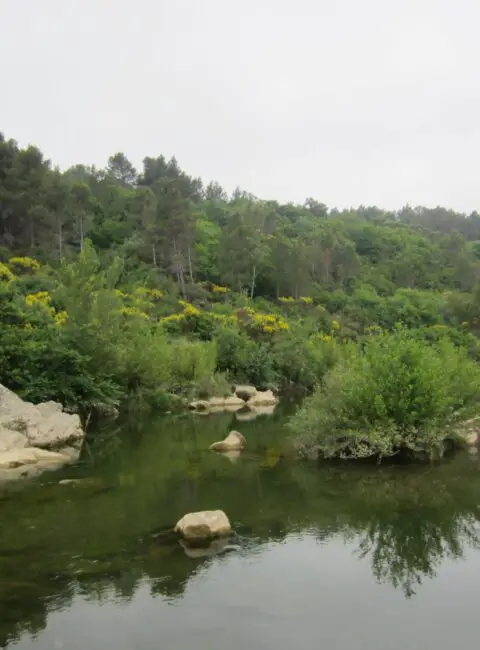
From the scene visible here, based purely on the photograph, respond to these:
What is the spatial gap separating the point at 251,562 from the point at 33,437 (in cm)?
1185

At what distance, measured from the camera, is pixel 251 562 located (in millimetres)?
10945

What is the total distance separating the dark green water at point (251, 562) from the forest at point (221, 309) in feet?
8.40

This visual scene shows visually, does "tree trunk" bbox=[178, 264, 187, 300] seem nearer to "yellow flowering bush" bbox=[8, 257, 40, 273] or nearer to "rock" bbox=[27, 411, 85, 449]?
"yellow flowering bush" bbox=[8, 257, 40, 273]

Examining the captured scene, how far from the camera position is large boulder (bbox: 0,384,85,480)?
1795 cm

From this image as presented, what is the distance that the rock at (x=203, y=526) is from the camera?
12.0 meters

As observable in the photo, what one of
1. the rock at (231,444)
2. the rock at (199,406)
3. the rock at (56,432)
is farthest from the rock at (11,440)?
the rock at (199,406)

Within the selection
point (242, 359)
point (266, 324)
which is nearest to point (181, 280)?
point (266, 324)

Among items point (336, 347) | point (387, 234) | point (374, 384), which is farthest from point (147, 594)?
point (387, 234)

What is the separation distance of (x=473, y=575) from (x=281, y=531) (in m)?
3.75

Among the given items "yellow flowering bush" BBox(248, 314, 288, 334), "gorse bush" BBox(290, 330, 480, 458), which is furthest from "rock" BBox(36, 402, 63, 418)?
"yellow flowering bush" BBox(248, 314, 288, 334)

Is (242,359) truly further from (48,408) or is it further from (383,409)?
(383,409)

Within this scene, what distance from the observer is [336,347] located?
48.1m

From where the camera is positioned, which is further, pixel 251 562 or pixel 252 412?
pixel 252 412

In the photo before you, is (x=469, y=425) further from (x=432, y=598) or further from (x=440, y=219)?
(x=440, y=219)
